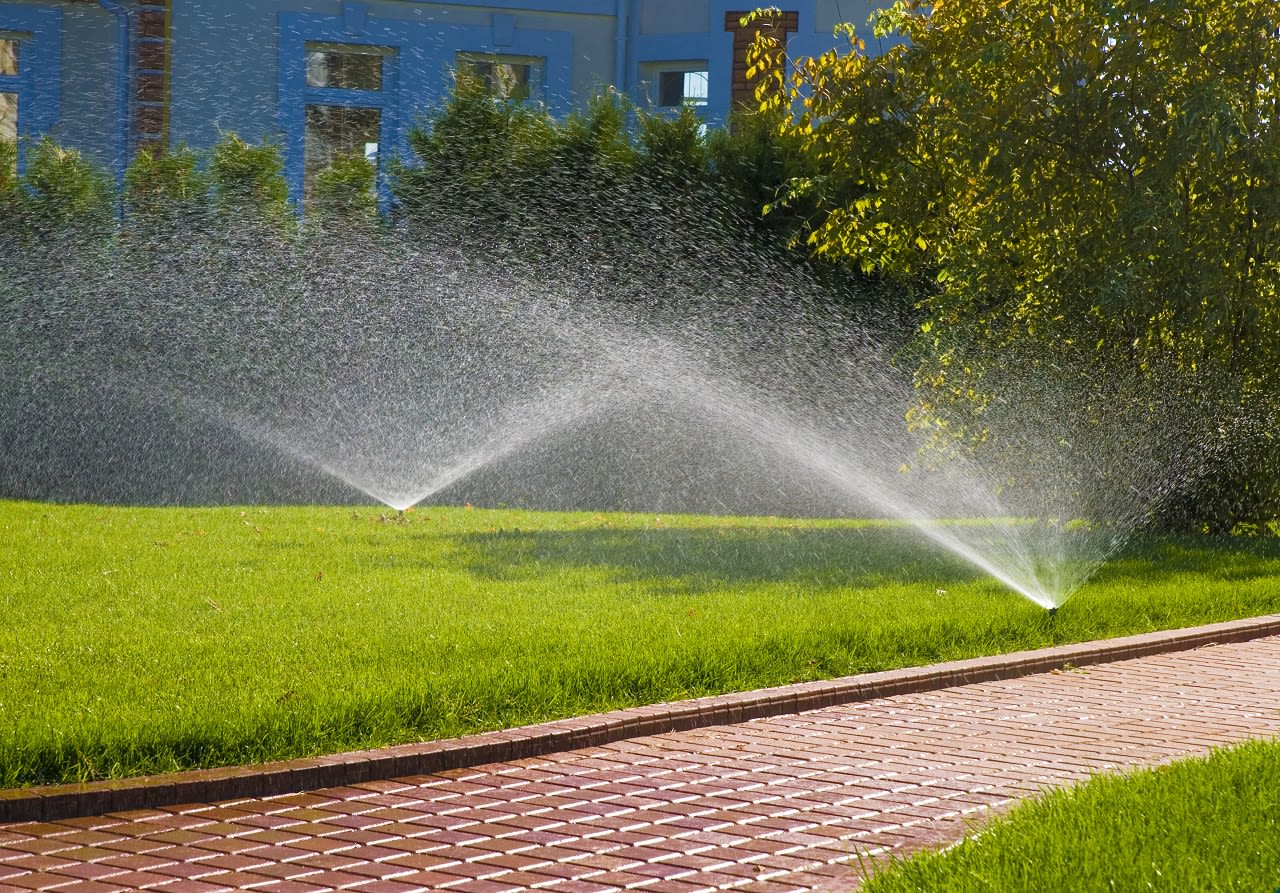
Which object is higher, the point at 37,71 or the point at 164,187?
the point at 37,71

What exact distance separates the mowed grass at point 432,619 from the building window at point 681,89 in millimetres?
10825

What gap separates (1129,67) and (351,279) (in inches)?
405

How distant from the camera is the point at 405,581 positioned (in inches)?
404

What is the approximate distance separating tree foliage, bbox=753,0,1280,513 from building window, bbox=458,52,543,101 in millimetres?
6247

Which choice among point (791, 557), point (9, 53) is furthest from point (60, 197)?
point (791, 557)

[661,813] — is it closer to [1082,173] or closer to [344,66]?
[1082,173]

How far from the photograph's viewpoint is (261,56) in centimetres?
2161

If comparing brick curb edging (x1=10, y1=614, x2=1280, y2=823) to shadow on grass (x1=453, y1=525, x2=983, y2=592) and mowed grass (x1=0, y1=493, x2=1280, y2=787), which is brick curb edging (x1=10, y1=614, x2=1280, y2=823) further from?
shadow on grass (x1=453, y1=525, x2=983, y2=592)

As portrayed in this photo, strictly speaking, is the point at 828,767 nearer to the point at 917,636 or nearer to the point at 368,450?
the point at 917,636

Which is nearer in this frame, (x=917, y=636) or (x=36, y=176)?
(x=917, y=636)

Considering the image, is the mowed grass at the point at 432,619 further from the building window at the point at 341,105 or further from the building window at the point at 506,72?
the building window at the point at 506,72

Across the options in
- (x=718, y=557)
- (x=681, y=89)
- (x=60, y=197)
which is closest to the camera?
(x=718, y=557)

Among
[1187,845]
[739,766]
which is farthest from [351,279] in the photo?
[1187,845]

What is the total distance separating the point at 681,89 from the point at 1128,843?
2043 centimetres
